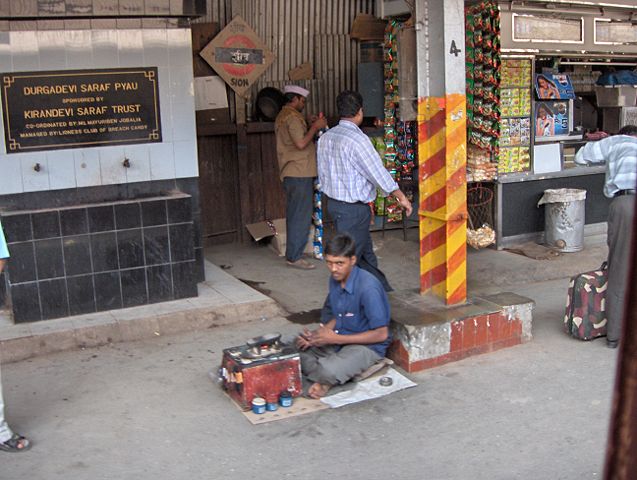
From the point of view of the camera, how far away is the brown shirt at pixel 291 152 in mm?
8109

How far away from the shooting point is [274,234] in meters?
8.89

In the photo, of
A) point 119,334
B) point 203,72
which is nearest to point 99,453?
point 119,334

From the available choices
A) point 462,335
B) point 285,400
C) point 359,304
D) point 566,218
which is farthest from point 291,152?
point 285,400

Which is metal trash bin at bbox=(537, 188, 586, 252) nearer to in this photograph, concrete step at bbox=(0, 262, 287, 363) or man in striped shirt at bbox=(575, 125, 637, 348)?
man in striped shirt at bbox=(575, 125, 637, 348)

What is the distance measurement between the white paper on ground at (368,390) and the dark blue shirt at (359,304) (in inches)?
9.6

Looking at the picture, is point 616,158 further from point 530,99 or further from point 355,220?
point 530,99

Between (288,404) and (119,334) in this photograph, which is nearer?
(288,404)

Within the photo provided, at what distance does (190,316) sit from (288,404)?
1.83 m

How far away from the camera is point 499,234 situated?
869 cm

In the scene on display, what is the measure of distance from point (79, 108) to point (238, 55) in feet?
9.56

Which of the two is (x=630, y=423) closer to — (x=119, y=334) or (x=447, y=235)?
(x=447, y=235)

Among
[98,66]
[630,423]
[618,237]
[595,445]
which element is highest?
[98,66]

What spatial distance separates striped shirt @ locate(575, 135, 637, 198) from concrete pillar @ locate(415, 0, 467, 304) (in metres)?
1.20

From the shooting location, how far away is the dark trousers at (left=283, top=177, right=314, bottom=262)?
821cm
